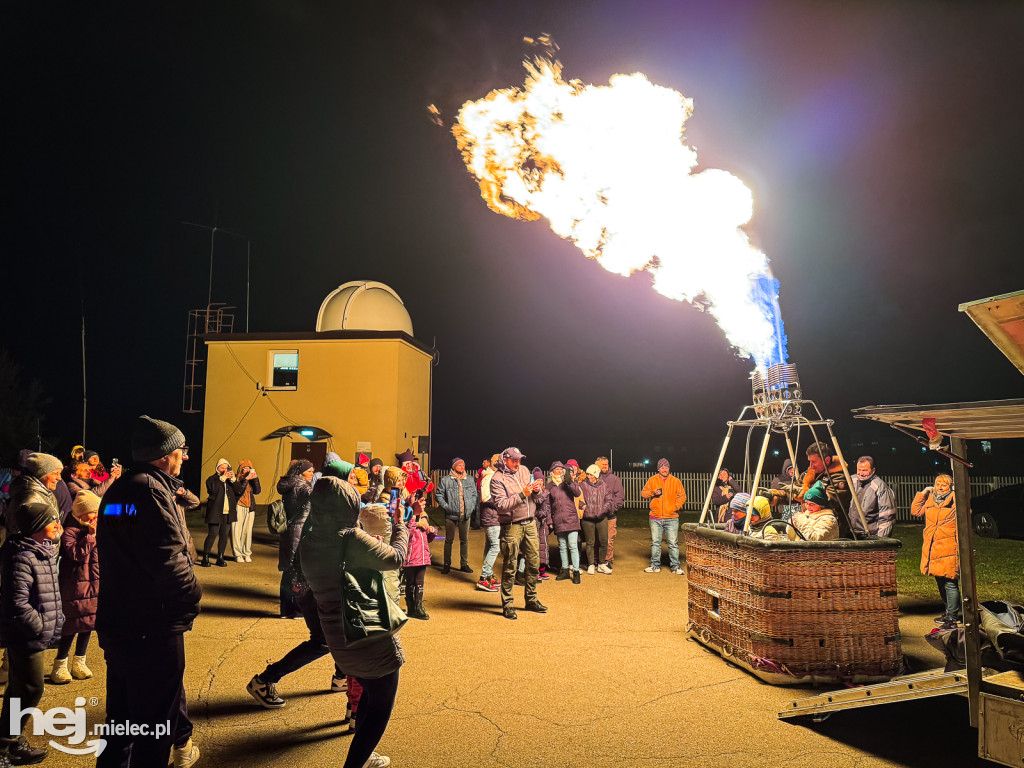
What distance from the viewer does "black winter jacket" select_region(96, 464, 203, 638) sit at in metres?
3.33

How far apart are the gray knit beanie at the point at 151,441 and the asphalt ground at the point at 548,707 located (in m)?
2.01

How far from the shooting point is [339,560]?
3742 millimetres

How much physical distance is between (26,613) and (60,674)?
1.72 m

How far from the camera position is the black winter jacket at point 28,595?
401 centimetres

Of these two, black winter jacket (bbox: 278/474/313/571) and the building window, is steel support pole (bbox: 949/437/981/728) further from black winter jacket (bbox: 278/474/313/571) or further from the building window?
the building window

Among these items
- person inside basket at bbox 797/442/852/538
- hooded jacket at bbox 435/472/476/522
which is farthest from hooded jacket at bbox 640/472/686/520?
person inside basket at bbox 797/442/852/538

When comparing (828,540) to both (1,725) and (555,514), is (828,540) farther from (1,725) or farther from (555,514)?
(1,725)

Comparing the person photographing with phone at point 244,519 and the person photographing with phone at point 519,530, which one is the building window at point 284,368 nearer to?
the person photographing with phone at point 244,519

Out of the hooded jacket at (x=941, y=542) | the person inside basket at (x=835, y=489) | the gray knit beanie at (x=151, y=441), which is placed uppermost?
the gray knit beanie at (x=151, y=441)

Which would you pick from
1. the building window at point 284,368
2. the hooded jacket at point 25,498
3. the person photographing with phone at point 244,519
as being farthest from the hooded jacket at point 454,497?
the building window at point 284,368

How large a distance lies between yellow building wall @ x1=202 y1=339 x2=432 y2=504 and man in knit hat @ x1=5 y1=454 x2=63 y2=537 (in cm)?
1676

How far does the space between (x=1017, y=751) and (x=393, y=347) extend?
19.6 metres

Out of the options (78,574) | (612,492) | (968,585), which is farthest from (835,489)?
(78,574)

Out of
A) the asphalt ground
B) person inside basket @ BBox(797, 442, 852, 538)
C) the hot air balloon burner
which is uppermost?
the hot air balloon burner
